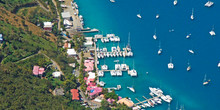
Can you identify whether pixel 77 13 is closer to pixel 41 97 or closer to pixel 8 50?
pixel 8 50

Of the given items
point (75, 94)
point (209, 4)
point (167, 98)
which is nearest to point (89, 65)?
point (75, 94)

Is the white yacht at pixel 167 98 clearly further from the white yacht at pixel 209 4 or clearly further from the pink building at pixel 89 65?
the white yacht at pixel 209 4

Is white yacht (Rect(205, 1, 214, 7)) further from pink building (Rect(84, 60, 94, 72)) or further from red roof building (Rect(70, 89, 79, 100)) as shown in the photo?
red roof building (Rect(70, 89, 79, 100))

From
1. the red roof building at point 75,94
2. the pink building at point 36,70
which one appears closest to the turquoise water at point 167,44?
the red roof building at point 75,94

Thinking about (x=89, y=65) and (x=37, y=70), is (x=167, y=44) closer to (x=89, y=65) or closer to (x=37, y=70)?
(x=89, y=65)

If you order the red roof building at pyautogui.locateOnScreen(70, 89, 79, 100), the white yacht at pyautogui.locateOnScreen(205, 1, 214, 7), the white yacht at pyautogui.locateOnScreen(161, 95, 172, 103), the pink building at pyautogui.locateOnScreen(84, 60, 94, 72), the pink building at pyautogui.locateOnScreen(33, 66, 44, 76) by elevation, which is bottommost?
the white yacht at pyautogui.locateOnScreen(161, 95, 172, 103)

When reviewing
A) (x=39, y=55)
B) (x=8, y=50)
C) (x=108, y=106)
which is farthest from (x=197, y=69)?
(x=8, y=50)

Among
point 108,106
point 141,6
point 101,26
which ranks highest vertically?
point 141,6

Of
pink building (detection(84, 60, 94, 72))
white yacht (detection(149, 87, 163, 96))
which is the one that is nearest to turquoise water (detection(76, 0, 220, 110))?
white yacht (detection(149, 87, 163, 96))

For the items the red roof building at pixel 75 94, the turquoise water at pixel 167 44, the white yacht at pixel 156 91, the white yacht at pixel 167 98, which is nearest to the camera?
the red roof building at pixel 75 94
